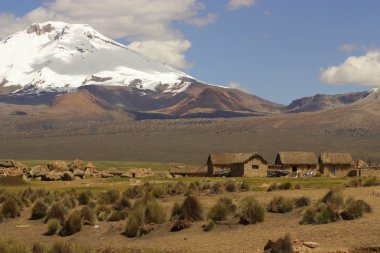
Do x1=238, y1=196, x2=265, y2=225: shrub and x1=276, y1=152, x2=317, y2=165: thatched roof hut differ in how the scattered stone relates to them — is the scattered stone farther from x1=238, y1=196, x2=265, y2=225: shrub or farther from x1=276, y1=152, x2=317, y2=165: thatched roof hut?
x1=276, y1=152, x2=317, y2=165: thatched roof hut

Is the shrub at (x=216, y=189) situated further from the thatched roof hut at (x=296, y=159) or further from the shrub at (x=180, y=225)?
the thatched roof hut at (x=296, y=159)

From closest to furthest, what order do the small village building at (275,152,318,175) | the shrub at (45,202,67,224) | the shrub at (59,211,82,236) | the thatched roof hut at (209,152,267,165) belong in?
1. the shrub at (59,211,82,236)
2. the shrub at (45,202,67,224)
3. the thatched roof hut at (209,152,267,165)
4. the small village building at (275,152,318,175)

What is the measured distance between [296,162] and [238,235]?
62.6 m

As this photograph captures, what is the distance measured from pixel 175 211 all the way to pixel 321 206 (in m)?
7.09

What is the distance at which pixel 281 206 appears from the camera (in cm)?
3056

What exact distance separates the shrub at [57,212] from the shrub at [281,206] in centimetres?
1013

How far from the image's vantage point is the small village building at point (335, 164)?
8625 centimetres

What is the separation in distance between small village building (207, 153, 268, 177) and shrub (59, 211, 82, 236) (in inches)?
2112

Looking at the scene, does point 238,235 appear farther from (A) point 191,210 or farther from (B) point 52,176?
(B) point 52,176

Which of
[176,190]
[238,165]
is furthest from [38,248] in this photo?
[238,165]

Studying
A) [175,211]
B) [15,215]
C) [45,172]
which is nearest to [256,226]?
[175,211]

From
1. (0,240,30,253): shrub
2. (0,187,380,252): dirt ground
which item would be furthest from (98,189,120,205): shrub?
(0,240,30,253): shrub

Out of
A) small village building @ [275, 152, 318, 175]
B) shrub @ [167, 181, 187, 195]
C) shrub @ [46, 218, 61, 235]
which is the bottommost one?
shrub @ [46, 218, 61, 235]

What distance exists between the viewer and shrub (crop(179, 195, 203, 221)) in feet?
101
